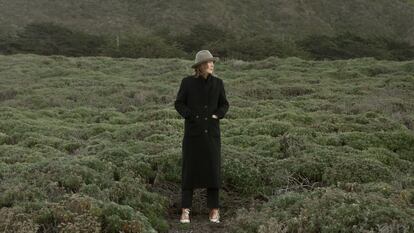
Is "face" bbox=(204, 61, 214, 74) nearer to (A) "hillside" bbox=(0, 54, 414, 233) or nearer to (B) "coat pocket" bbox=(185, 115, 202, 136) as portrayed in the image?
(B) "coat pocket" bbox=(185, 115, 202, 136)

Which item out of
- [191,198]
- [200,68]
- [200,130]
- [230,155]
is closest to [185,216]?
[191,198]

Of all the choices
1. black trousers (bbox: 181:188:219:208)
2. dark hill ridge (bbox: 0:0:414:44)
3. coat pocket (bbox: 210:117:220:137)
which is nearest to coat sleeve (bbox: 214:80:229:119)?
coat pocket (bbox: 210:117:220:137)

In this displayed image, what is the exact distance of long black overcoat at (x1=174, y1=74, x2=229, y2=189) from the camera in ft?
27.8

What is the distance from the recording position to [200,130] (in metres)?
8.46

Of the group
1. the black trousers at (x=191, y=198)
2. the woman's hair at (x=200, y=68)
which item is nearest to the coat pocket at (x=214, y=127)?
the woman's hair at (x=200, y=68)

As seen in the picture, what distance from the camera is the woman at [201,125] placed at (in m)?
8.47

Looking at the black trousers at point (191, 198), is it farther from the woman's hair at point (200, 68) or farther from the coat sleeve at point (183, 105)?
the woman's hair at point (200, 68)

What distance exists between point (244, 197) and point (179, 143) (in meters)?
2.94

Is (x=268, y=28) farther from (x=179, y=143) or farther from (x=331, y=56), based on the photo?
(x=179, y=143)

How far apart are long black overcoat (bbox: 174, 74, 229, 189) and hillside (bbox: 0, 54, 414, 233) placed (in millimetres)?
770

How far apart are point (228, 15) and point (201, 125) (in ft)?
174

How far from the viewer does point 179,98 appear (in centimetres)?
855

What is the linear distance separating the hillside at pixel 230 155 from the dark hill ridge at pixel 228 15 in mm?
31820

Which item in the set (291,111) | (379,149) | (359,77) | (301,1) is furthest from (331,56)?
(379,149)
